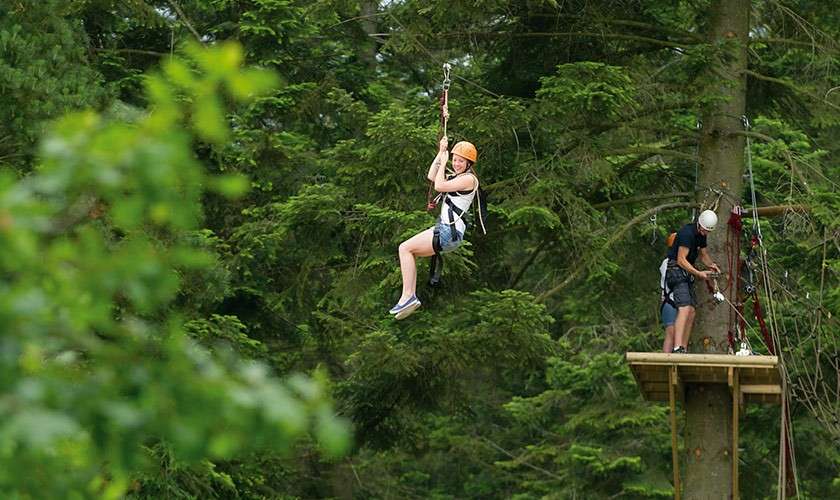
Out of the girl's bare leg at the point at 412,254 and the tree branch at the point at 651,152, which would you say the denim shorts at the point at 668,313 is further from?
the girl's bare leg at the point at 412,254

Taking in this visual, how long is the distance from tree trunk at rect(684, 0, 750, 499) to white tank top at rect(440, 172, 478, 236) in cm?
332

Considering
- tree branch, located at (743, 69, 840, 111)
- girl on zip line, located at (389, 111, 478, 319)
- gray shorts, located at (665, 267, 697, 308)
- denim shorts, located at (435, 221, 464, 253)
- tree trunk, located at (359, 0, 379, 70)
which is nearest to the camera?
girl on zip line, located at (389, 111, 478, 319)

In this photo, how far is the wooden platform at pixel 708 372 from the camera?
41.2 ft

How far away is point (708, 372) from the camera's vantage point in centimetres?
1312

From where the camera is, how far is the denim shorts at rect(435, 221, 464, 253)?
37.8 ft

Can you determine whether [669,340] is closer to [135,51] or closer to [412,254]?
[412,254]

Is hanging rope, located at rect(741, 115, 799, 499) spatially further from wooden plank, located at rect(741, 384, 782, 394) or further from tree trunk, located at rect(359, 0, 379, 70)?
tree trunk, located at rect(359, 0, 379, 70)

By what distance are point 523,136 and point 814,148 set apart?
908 cm

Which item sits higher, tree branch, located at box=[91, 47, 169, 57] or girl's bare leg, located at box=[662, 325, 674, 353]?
tree branch, located at box=[91, 47, 169, 57]

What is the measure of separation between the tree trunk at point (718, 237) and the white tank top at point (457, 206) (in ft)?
10.9

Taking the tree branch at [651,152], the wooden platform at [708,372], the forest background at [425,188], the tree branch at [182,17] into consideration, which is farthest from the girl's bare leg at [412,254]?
the tree branch at [182,17]

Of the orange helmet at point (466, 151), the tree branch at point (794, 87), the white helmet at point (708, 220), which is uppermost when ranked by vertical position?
the tree branch at point (794, 87)

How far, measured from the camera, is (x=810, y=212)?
1391 cm

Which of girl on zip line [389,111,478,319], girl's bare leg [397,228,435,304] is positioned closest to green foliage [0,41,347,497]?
girl on zip line [389,111,478,319]
